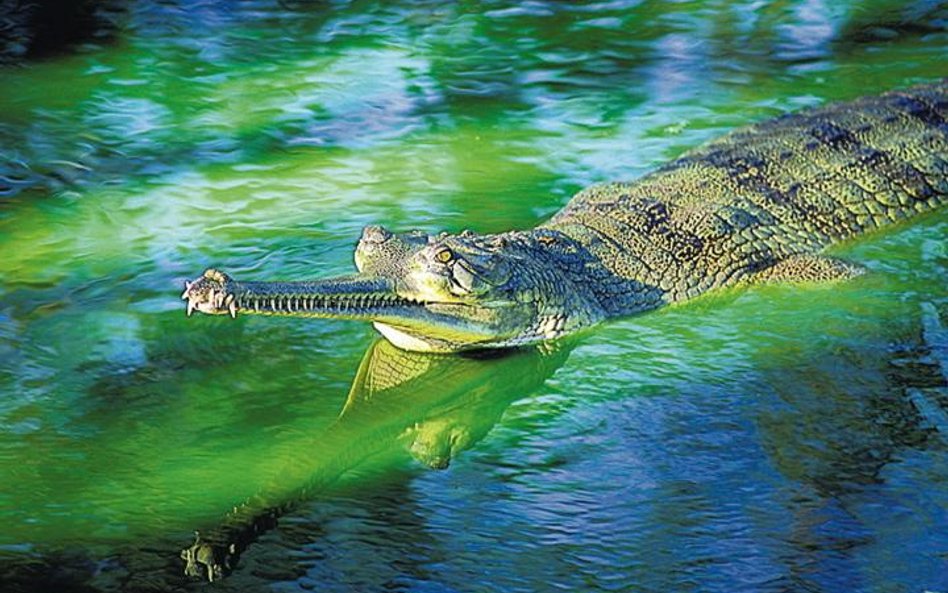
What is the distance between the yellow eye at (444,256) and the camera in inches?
211

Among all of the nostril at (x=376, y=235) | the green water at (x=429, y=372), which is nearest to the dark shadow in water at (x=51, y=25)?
the green water at (x=429, y=372)

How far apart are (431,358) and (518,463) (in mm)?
953

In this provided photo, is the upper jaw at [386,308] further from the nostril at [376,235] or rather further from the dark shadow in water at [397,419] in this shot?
the nostril at [376,235]

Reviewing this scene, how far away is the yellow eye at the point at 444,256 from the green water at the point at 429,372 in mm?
503

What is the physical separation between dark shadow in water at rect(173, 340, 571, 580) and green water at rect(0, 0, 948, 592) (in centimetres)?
2

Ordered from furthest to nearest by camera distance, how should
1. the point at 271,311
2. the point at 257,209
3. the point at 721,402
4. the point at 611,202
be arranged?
1. the point at 257,209
2. the point at 611,202
3. the point at 721,402
4. the point at 271,311

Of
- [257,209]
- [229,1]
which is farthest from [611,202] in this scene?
[229,1]

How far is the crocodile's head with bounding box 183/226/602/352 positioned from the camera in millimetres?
5133

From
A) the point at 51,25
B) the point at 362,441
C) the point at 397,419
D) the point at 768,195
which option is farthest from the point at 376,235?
the point at 51,25

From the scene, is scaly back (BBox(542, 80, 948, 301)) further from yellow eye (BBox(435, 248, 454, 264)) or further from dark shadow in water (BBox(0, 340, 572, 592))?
yellow eye (BBox(435, 248, 454, 264))

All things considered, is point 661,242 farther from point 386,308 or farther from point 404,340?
point 386,308

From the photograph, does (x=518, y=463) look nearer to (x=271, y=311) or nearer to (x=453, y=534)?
(x=453, y=534)

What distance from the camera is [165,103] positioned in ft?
29.4

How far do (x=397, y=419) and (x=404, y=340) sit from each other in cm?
47
